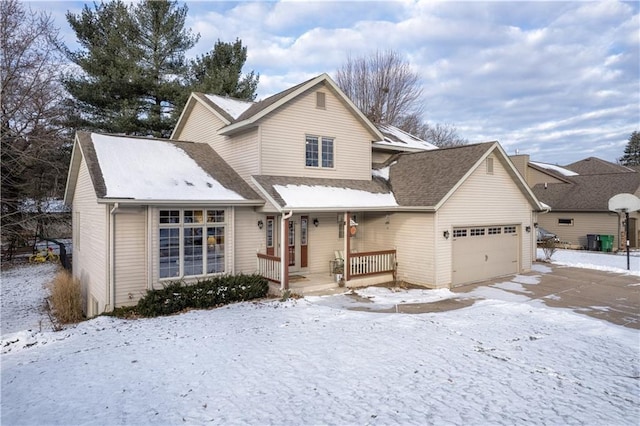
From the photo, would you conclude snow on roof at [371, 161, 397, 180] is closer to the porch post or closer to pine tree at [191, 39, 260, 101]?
the porch post

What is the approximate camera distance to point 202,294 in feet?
34.6

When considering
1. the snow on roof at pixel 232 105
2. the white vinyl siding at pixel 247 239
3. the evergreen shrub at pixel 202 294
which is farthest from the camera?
the snow on roof at pixel 232 105

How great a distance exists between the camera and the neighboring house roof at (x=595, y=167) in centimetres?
3784

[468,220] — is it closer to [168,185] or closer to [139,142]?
[168,185]

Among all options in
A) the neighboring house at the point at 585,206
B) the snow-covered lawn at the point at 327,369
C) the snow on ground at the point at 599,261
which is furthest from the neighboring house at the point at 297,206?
the neighboring house at the point at 585,206

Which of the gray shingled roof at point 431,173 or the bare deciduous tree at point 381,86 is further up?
the bare deciduous tree at point 381,86

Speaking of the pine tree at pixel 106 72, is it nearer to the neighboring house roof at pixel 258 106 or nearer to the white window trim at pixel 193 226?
the neighboring house roof at pixel 258 106

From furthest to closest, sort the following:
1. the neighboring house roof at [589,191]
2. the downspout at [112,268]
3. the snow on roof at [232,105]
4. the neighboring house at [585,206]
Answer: the neighboring house roof at [589,191] < the neighboring house at [585,206] < the snow on roof at [232,105] < the downspout at [112,268]

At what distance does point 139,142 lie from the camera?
43.4ft

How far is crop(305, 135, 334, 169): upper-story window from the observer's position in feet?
46.0

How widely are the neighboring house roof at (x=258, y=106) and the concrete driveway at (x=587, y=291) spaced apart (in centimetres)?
752

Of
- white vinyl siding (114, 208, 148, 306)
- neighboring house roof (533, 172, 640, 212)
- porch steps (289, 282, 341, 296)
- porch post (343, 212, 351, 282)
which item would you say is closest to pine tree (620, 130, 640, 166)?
neighboring house roof (533, 172, 640, 212)

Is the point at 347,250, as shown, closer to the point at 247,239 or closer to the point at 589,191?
the point at 247,239

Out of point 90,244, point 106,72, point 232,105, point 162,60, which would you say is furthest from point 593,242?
point 106,72
